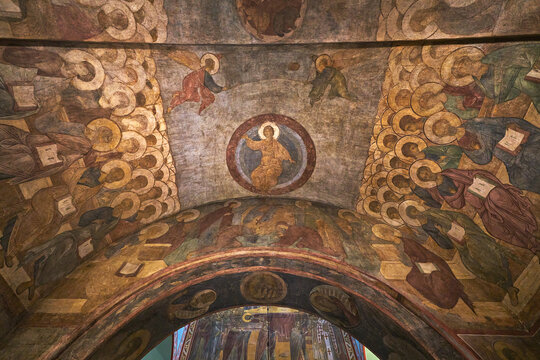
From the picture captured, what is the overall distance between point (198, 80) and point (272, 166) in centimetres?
298

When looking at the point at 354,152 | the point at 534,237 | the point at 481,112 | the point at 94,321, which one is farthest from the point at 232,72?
the point at 534,237

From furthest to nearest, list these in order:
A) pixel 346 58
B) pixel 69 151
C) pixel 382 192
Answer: pixel 382 192, pixel 346 58, pixel 69 151

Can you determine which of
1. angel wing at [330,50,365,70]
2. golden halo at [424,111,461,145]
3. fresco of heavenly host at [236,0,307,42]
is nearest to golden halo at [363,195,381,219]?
golden halo at [424,111,461,145]

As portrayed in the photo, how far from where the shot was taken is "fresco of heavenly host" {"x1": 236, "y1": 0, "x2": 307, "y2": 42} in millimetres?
4895

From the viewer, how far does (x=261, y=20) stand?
506 cm

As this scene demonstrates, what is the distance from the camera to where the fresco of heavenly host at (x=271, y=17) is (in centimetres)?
489

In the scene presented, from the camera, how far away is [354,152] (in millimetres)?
6680

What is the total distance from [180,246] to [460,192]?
664 cm

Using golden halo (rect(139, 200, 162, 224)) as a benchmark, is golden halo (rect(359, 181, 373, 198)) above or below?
above

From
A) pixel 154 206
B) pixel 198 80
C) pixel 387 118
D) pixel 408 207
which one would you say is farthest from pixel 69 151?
pixel 408 207

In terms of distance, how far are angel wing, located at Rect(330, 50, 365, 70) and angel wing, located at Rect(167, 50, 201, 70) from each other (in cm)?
289

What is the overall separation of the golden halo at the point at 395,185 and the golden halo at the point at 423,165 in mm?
153

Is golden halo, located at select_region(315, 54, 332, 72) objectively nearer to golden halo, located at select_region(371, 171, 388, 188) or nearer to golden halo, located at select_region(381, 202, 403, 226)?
golden halo, located at select_region(371, 171, 388, 188)

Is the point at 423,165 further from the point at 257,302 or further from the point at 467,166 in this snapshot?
the point at 257,302
